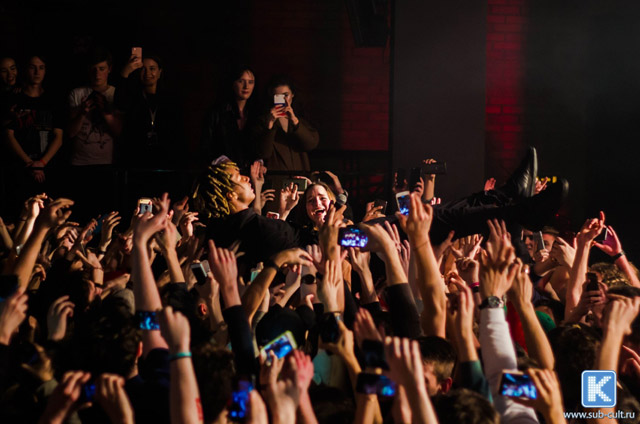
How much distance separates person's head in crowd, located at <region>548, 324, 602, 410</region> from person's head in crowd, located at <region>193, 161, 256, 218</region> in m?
1.92

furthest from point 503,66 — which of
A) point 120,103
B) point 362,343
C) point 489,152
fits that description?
point 362,343

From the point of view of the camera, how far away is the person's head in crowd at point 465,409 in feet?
5.93

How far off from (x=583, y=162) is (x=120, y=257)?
4.58 metres

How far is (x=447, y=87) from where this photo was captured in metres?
6.05

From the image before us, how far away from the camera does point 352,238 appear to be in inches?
113

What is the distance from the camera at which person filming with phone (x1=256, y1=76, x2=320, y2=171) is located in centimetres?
568

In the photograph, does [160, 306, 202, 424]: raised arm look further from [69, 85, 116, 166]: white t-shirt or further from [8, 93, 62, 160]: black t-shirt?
[8, 93, 62, 160]: black t-shirt

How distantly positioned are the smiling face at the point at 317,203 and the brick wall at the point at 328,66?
9.14ft

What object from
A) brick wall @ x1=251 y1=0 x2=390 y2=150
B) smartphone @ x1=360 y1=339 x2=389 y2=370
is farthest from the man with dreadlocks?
brick wall @ x1=251 y1=0 x2=390 y2=150

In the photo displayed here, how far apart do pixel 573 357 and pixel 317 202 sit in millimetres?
2235

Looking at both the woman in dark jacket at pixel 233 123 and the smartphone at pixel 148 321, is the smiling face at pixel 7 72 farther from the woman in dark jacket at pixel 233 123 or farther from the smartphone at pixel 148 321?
the smartphone at pixel 148 321

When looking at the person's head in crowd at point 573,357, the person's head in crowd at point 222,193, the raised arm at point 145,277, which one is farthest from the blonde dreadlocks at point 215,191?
the person's head in crowd at point 573,357

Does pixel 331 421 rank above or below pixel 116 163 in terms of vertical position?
below

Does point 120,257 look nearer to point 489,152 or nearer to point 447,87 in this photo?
point 447,87
